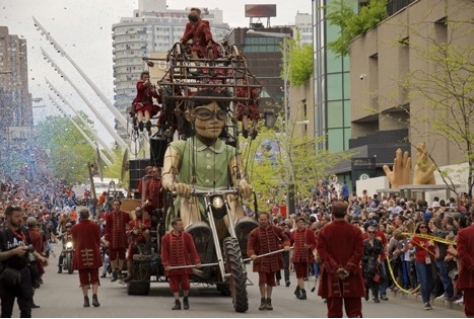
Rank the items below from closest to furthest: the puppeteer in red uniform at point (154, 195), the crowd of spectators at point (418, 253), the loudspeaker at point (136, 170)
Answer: the crowd of spectators at point (418, 253) → the puppeteer in red uniform at point (154, 195) → the loudspeaker at point (136, 170)

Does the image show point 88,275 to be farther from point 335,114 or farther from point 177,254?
point 335,114

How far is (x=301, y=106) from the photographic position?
9050 centimetres

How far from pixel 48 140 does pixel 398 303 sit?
81900mm

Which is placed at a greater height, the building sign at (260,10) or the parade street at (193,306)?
the building sign at (260,10)

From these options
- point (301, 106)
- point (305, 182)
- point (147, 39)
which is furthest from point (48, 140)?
point (147, 39)

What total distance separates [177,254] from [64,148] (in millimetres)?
82031

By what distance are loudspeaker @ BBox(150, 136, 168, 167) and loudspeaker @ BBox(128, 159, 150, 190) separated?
6.70ft

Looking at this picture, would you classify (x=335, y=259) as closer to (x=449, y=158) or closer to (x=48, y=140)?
(x=449, y=158)

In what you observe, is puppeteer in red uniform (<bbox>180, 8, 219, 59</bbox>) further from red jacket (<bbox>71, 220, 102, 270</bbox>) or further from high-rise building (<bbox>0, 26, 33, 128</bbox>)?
high-rise building (<bbox>0, 26, 33, 128</bbox>)

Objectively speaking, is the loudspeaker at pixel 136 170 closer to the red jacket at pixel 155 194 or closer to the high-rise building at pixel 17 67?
the red jacket at pixel 155 194

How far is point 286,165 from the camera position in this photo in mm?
66062

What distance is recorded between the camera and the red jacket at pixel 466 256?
64.1 feet

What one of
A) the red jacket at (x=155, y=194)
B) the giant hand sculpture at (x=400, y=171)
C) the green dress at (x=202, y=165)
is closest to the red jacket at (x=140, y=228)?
the red jacket at (x=155, y=194)

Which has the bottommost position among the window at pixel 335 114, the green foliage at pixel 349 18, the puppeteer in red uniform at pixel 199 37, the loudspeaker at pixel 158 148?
the loudspeaker at pixel 158 148
